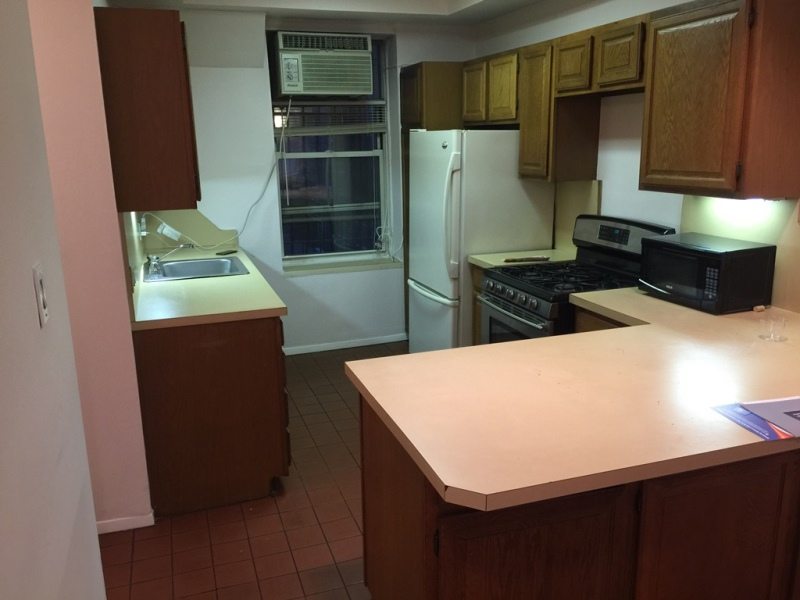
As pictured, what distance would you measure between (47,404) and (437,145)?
2912 millimetres

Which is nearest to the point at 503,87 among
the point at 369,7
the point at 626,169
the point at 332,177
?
the point at 626,169

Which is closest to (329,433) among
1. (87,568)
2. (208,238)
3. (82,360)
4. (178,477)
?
(178,477)

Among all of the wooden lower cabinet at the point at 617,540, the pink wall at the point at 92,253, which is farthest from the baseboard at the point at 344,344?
the wooden lower cabinet at the point at 617,540

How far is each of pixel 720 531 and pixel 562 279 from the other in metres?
1.72

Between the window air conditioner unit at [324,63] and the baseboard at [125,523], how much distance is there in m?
2.83

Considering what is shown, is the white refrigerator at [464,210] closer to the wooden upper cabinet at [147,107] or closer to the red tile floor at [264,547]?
the red tile floor at [264,547]

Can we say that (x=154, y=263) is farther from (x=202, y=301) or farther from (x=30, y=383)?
(x=30, y=383)

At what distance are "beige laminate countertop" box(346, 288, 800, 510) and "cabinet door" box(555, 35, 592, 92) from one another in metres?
1.41

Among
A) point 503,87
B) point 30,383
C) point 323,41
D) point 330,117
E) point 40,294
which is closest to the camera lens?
point 30,383

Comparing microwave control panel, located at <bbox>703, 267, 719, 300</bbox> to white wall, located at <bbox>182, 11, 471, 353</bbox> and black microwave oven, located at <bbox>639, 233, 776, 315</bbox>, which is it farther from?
white wall, located at <bbox>182, 11, 471, 353</bbox>

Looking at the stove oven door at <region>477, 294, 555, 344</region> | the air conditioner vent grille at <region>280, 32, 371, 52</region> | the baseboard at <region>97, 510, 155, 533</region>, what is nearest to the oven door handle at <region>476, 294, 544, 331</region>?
the stove oven door at <region>477, 294, 555, 344</region>

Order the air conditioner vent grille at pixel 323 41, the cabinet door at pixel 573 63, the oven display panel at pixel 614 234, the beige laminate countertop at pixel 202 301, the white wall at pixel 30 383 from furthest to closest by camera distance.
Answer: the air conditioner vent grille at pixel 323 41 → the oven display panel at pixel 614 234 → the cabinet door at pixel 573 63 → the beige laminate countertop at pixel 202 301 → the white wall at pixel 30 383

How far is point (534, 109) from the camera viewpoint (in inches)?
141

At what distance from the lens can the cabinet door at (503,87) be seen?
3746 millimetres
